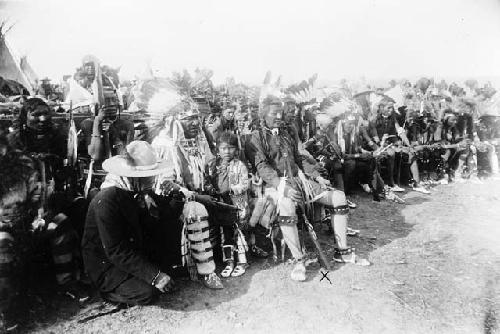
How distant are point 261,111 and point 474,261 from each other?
137 inches

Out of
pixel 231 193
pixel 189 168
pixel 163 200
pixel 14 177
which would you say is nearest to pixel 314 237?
pixel 231 193

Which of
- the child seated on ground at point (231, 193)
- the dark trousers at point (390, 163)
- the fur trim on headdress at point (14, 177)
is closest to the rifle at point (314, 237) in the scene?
the child seated on ground at point (231, 193)

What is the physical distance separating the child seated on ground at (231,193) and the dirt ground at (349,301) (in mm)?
326

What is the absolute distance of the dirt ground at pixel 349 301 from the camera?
365 centimetres

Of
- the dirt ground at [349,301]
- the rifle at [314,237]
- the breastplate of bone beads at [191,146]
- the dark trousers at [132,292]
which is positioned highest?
the breastplate of bone beads at [191,146]

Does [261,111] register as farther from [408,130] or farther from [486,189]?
[486,189]

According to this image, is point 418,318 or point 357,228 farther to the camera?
point 357,228

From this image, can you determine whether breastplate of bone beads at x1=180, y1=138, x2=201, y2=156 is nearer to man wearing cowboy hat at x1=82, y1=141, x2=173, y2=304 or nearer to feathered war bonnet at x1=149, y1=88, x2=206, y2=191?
feathered war bonnet at x1=149, y1=88, x2=206, y2=191

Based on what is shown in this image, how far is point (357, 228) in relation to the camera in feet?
21.2

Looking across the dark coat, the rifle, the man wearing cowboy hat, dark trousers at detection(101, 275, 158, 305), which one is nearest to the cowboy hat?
the man wearing cowboy hat

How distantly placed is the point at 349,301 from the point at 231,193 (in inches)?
76.7

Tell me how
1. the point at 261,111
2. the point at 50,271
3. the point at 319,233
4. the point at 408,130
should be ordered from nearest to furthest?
the point at 50,271, the point at 261,111, the point at 319,233, the point at 408,130

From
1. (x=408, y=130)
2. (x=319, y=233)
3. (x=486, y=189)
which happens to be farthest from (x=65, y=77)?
(x=486, y=189)

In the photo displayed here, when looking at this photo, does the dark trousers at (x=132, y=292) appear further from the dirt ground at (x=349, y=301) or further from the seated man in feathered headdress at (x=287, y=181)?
the seated man in feathered headdress at (x=287, y=181)
